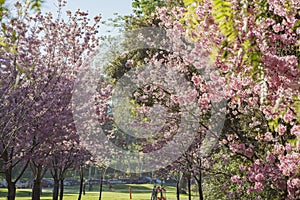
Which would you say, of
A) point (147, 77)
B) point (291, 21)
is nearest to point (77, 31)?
point (147, 77)

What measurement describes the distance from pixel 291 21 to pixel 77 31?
8.81 m

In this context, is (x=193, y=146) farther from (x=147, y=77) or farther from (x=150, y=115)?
(x=147, y=77)

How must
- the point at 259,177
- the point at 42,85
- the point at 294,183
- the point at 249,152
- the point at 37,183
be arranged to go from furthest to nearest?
the point at 37,183 → the point at 42,85 → the point at 249,152 → the point at 259,177 → the point at 294,183

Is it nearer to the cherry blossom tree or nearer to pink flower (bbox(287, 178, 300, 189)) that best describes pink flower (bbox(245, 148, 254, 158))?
pink flower (bbox(287, 178, 300, 189))

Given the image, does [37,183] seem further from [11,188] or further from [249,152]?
[249,152]

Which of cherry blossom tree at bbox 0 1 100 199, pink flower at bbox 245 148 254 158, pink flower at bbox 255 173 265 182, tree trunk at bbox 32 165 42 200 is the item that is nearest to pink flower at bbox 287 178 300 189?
pink flower at bbox 255 173 265 182

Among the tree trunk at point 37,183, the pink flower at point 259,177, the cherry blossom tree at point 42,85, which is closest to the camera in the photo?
the pink flower at point 259,177

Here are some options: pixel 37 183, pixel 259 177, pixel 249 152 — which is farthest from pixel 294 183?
pixel 37 183

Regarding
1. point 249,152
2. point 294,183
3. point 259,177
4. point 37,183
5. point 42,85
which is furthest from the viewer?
point 37,183

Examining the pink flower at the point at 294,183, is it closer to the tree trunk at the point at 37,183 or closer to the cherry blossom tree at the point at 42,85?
the cherry blossom tree at the point at 42,85

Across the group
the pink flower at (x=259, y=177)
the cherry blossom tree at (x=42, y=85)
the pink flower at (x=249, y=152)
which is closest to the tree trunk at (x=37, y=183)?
the cherry blossom tree at (x=42, y=85)

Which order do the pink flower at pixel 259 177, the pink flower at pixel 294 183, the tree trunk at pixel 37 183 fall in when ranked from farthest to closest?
the tree trunk at pixel 37 183
the pink flower at pixel 259 177
the pink flower at pixel 294 183

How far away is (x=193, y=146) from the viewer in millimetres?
16375

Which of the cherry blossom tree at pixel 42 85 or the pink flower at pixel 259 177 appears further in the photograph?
the cherry blossom tree at pixel 42 85
